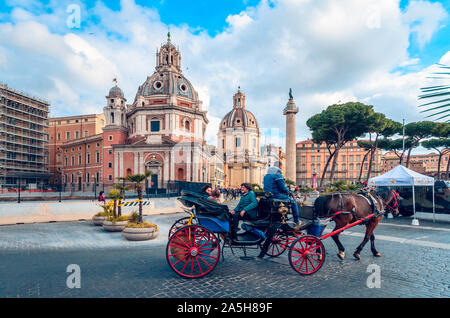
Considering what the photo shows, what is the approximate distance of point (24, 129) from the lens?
47938mm

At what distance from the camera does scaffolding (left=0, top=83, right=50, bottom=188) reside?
43.8 metres

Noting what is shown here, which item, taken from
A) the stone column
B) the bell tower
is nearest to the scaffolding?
the bell tower

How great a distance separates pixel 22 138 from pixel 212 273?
56.3 m

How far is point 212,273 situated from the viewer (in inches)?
206

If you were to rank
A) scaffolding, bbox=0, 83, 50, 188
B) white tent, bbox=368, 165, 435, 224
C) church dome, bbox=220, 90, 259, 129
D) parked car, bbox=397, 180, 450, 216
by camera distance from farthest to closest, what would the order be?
church dome, bbox=220, 90, 259, 129 → scaffolding, bbox=0, 83, 50, 188 → parked car, bbox=397, 180, 450, 216 → white tent, bbox=368, 165, 435, 224

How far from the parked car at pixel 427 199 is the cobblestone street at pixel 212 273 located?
6353 millimetres

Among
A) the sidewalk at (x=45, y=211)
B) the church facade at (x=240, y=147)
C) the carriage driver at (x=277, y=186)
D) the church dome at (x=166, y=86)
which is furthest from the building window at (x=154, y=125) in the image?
the carriage driver at (x=277, y=186)

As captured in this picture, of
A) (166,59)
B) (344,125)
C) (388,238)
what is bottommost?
(388,238)

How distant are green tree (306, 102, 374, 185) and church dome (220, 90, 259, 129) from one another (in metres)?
31.8

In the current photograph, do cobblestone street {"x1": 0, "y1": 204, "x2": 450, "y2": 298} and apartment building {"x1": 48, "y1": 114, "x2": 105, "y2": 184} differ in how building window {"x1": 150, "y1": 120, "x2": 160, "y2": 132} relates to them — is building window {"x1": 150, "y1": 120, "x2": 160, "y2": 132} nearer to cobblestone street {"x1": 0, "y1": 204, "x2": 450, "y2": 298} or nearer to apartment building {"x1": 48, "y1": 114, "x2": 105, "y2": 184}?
apartment building {"x1": 48, "y1": 114, "x2": 105, "y2": 184}

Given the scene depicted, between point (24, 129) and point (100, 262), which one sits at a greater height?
point (24, 129)

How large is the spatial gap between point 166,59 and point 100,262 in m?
50.6
